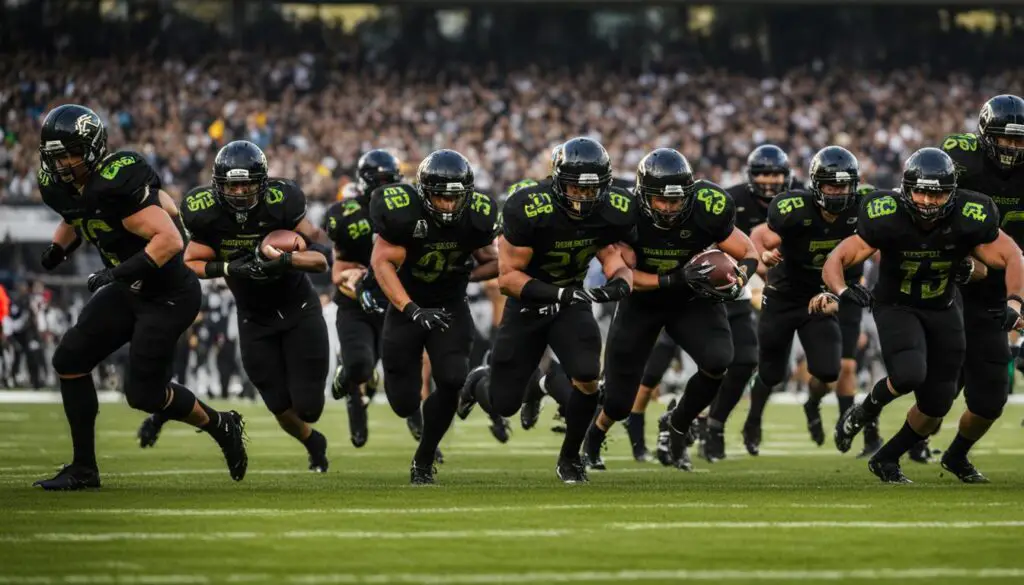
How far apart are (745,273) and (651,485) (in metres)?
1.18

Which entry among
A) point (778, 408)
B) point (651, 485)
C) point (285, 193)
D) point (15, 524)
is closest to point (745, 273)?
point (651, 485)

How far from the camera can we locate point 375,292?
→ 397 inches

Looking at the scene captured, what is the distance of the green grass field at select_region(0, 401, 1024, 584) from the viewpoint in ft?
17.1

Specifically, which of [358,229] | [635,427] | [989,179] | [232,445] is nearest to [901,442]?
[989,179]

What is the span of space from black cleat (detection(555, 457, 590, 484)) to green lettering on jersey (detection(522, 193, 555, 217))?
1.25m

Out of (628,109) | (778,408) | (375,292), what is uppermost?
(628,109)

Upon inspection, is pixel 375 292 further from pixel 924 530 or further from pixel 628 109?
pixel 628 109

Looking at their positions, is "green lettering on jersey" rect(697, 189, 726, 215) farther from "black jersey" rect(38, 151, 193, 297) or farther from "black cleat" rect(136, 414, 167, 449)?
"black cleat" rect(136, 414, 167, 449)

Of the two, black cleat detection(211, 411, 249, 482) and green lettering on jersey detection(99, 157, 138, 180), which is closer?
green lettering on jersey detection(99, 157, 138, 180)

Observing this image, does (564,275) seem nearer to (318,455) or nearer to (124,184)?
(318,455)

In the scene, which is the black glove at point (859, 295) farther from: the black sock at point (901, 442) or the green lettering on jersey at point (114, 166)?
the green lettering on jersey at point (114, 166)

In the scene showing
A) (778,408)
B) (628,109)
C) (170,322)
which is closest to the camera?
(170,322)

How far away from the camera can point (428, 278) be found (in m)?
8.65

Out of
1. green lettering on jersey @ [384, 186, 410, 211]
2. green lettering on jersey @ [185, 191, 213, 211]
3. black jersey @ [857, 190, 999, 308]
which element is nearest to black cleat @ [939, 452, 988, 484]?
black jersey @ [857, 190, 999, 308]
